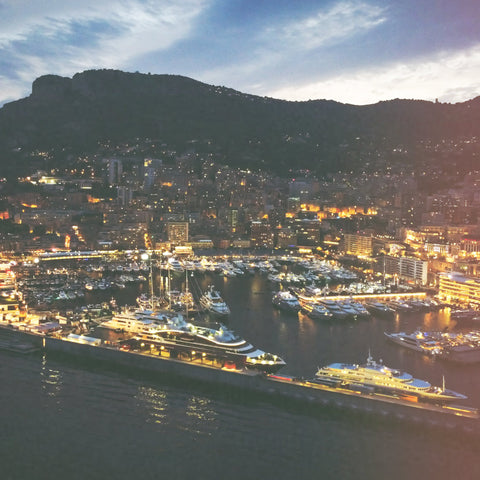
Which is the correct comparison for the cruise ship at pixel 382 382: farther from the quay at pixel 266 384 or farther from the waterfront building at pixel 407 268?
the waterfront building at pixel 407 268

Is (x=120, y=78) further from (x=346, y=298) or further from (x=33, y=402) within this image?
(x=33, y=402)

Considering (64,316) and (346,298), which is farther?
(346,298)

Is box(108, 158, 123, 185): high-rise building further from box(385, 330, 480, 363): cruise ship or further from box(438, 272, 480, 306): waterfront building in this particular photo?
box(385, 330, 480, 363): cruise ship

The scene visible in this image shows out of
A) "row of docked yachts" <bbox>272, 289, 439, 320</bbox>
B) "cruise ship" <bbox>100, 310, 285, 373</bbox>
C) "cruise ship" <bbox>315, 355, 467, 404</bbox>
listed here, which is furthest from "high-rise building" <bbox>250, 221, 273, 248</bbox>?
"cruise ship" <bbox>315, 355, 467, 404</bbox>

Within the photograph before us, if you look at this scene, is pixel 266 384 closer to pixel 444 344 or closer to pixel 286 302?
pixel 444 344

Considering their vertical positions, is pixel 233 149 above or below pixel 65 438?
above

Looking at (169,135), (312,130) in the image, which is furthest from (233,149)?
(312,130)
